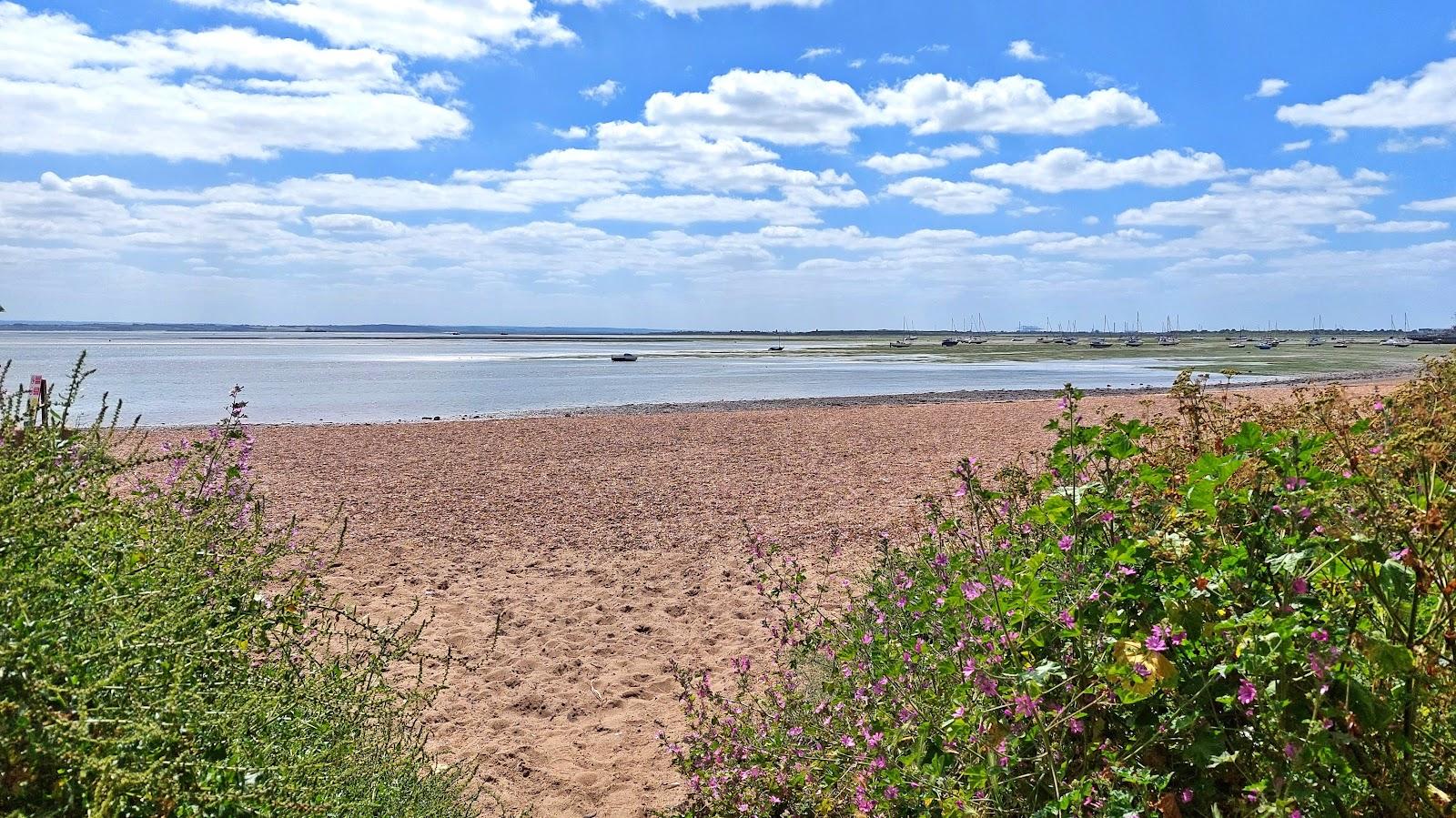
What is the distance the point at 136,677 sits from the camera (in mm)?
2043

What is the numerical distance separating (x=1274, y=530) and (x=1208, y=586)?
0.22 m

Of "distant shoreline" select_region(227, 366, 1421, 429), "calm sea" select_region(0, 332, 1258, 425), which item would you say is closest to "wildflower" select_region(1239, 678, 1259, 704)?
"calm sea" select_region(0, 332, 1258, 425)

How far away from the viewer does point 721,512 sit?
11078mm

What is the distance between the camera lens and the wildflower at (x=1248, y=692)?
6.82 feet

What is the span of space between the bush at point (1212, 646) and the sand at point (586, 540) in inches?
91.4

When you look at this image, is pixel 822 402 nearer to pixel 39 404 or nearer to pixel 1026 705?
pixel 39 404

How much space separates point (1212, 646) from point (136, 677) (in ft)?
8.17

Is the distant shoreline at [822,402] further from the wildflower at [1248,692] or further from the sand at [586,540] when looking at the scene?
the wildflower at [1248,692]

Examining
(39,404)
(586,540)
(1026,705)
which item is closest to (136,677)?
(39,404)

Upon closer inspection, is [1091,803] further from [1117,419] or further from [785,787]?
[785,787]

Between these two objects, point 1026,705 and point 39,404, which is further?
point 39,404

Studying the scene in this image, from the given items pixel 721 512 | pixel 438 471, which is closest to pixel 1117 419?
pixel 721 512

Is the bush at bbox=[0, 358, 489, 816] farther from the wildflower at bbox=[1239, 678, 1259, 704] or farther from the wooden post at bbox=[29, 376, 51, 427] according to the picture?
the wildflower at bbox=[1239, 678, 1259, 704]

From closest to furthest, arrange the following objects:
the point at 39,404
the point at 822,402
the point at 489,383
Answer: the point at 39,404
the point at 822,402
the point at 489,383
